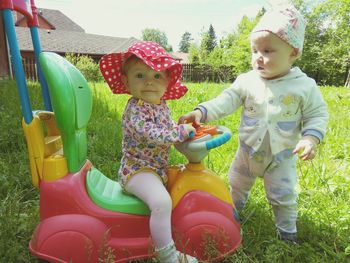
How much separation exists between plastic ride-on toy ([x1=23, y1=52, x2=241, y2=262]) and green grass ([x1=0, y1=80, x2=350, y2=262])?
6.8 inches

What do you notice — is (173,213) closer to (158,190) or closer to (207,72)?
(158,190)

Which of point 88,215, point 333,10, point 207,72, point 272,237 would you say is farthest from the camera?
point 333,10

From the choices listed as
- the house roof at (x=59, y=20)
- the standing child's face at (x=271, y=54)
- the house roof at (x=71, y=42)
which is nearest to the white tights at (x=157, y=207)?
the standing child's face at (x=271, y=54)

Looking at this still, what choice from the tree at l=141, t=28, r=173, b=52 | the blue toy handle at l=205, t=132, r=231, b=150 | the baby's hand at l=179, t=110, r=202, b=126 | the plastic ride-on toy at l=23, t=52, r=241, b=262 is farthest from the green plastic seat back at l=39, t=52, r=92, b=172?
the tree at l=141, t=28, r=173, b=52

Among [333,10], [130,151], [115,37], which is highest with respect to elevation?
[130,151]

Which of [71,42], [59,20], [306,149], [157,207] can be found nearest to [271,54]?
[306,149]

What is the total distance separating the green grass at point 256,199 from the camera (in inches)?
66.1

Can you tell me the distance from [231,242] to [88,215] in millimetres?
652

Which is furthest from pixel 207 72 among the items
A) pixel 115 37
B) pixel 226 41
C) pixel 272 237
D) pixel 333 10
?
pixel 272 237

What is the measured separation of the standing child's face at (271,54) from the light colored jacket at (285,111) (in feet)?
0.20

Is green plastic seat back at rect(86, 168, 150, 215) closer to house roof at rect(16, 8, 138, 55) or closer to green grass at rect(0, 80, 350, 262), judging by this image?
green grass at rect(0, 80, 350, 262)

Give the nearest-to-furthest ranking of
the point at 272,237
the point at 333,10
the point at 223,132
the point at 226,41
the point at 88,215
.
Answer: the point at 88,215 < the point at 223,132 < the point at 272,237 < the point at 333,10 < the point at 226,41

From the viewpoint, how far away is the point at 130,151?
1638 millimetres

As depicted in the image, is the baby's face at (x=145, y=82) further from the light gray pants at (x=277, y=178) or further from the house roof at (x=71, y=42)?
the house roof at (x=71, y=42)
